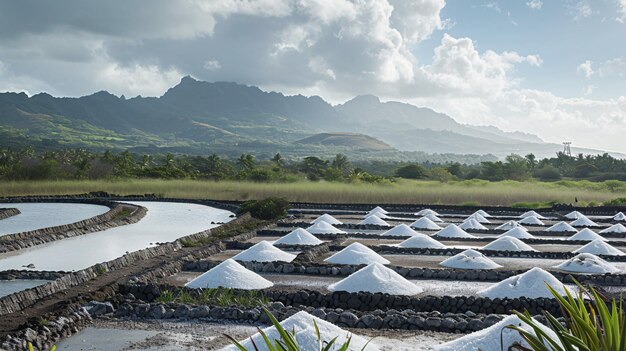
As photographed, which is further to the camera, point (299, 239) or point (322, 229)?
A: point (322, 229)

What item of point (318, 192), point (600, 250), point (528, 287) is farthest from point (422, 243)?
point (318, 192)

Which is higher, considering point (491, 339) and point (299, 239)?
→ point (491, 339)

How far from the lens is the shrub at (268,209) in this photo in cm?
2403

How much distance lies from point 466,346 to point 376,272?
4337mm

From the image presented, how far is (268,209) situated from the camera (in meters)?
24.0

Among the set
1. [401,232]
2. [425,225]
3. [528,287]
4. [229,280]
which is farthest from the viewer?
[425,225]

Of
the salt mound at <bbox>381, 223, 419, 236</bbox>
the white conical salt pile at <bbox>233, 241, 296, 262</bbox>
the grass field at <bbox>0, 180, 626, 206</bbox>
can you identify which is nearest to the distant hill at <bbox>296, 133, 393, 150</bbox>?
the grass field at <bbox>0, 180, 626, 206</bbox>

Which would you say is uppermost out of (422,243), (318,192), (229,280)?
(318,192)

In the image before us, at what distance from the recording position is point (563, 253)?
14.9 meters

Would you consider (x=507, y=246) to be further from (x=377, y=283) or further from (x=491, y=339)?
(x=491, y=339)

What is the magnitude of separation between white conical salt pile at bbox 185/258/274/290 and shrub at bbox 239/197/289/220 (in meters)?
13.1

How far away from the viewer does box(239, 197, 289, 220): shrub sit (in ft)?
78.8

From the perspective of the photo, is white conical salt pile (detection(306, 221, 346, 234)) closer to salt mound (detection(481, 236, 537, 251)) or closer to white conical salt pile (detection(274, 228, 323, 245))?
white conical salt pile (detection(274, 228, 323, 245))

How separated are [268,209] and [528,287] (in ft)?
49.2
